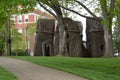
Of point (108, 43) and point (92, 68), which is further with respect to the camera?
point (108, 43)

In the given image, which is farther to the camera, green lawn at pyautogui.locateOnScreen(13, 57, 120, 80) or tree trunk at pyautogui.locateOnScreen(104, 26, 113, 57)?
tree trunk at pyautogui.locateOnScreen(104, 26, 113, 57)

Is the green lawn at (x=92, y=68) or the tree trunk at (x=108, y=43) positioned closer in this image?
the green lawn at (x=92, y=68)

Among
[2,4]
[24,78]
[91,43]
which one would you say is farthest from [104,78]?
[91,43]

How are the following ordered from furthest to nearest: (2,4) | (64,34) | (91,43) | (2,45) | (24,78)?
(2,45), (91,43), (64,34), (2,4), (24,78)

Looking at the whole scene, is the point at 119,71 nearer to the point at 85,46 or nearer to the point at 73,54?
the point at 73,54

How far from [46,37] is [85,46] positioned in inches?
207

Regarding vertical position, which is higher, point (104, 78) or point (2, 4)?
point (2, 4)

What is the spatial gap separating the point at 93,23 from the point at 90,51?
11.6ft

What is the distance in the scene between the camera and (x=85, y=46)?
4834 centimetres

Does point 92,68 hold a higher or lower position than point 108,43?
lower

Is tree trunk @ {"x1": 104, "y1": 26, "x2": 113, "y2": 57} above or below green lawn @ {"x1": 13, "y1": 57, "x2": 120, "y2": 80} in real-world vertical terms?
above

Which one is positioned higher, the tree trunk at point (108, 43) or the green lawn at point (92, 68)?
the tree trunk at point (108, 43)

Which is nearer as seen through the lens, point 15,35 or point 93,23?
point 93,23

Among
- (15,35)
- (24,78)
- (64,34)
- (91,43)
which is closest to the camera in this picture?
(24,78)
